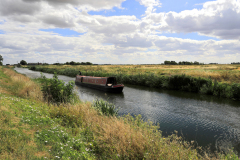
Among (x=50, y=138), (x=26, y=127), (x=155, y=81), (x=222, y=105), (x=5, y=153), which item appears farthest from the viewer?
(x=155, y=81)

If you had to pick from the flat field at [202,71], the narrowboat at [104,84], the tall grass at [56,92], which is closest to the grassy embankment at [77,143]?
the tall grass at [56,92]

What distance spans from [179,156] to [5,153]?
4.54m

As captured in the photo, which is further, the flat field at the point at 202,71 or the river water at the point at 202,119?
the flat field at the point at 202,71

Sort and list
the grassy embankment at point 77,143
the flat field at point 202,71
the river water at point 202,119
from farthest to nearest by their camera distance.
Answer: the flat field at point 202,71, the river water at point 202,119, the grassy embankment at point 77,143

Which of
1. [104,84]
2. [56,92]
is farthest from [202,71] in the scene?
[56,92]

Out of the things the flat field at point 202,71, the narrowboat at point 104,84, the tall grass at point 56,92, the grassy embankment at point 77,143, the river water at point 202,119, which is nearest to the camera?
the grassy embankment at point 77,143

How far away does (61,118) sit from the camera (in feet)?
26.7

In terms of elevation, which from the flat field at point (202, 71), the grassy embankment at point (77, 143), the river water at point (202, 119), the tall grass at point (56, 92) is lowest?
the river water at point (202, 119)

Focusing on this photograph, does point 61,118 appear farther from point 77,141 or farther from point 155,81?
point 155,81

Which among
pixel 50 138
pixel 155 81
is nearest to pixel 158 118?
pixel 50 138

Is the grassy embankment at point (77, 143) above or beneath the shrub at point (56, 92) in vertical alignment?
beneath

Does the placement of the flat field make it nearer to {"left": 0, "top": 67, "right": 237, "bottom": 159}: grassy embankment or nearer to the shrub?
the shrub

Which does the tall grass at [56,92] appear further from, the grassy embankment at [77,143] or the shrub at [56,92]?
the grassy embankment at [77,143]

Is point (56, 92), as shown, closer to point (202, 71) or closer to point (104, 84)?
A: point (104, 84)
